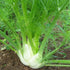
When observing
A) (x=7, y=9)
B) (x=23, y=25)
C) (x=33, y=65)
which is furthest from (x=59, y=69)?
(x=7, y=9)

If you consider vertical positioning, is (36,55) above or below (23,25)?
below

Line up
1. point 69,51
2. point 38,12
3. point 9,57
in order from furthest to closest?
1. point 69,51
2. point 9,57
3. point 38,12

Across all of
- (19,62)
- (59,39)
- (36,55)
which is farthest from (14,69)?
(59,39)

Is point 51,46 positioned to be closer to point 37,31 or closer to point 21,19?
point 37,31

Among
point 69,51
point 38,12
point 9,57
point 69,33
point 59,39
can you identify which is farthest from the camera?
point 59,39

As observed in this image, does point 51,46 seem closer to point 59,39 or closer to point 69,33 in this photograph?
point 59,39

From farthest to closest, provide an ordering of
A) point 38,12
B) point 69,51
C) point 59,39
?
point 59,39, point 69,51, point 38,12

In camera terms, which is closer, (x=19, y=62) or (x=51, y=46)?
(x=19, y=62)

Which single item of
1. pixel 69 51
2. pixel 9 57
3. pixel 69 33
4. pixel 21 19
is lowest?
pixel 69 51

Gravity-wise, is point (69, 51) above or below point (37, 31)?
below
